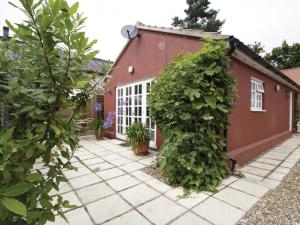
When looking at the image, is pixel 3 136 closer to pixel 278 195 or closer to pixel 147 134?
pixel 278 195

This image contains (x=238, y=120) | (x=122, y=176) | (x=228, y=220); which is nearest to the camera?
(x=228, y=220)

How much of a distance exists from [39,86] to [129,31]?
6013 mm

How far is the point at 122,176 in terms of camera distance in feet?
12.1

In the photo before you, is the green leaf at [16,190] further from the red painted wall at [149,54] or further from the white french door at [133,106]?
the white french door at [133,106]

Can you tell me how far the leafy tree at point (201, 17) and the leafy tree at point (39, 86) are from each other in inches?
951

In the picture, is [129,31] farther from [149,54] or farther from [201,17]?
[201,17]

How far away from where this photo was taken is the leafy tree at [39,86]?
0.86 meters

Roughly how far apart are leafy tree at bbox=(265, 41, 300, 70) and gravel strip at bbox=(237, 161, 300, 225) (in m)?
32.2

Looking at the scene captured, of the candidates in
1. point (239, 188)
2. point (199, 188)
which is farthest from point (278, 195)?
point (199, 188)

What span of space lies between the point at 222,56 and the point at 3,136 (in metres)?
3.28

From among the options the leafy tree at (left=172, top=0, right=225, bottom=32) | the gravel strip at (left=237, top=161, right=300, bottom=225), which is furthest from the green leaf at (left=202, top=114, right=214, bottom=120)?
the leafy tree at (left=172, top=0, right=225, bottom=32)

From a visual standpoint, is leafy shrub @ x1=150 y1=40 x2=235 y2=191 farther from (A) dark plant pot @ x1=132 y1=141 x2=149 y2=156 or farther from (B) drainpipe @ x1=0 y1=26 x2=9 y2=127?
(B) drainpipe @ x1=0 y1=26 x2=9 y2=127

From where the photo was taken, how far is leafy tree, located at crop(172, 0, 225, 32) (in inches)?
870

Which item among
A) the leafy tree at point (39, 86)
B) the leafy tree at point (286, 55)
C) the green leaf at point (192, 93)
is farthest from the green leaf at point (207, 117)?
the leafy tree at point (286, 55)
